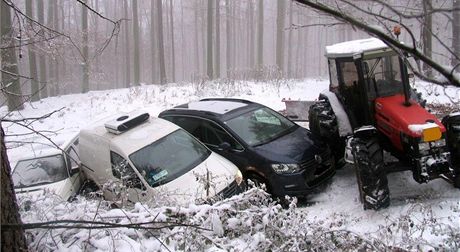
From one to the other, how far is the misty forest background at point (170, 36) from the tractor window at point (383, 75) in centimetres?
102

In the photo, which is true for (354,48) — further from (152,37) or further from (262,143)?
(152,37)

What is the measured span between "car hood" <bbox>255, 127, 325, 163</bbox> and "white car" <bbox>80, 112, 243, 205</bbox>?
2.21ft

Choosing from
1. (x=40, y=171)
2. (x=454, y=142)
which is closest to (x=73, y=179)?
Result: (x=40, y=171)

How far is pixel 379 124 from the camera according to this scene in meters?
6.66

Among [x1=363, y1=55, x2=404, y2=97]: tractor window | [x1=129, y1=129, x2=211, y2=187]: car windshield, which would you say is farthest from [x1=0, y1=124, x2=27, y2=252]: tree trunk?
[x1=363, y1=55, x2=404, y2=97]: tractor window

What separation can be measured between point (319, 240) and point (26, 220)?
7.83ft

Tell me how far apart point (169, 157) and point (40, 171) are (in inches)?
98.1

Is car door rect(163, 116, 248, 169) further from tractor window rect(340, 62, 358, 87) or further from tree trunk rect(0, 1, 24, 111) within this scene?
tree trunk rect(0, 1, 24, 111)

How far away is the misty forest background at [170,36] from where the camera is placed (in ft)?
5.69

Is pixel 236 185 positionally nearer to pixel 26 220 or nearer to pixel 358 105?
pixel 358 105

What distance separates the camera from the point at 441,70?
144 cm

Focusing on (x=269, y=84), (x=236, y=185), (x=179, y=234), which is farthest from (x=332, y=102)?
(x=269, y=84)

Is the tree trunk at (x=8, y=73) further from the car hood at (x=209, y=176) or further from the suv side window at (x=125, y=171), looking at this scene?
the car hood at (x=209, y=176)

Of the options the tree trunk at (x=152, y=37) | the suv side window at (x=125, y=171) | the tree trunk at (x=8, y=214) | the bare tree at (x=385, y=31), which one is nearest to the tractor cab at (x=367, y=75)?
the suv side window at (x=125, y=171)
